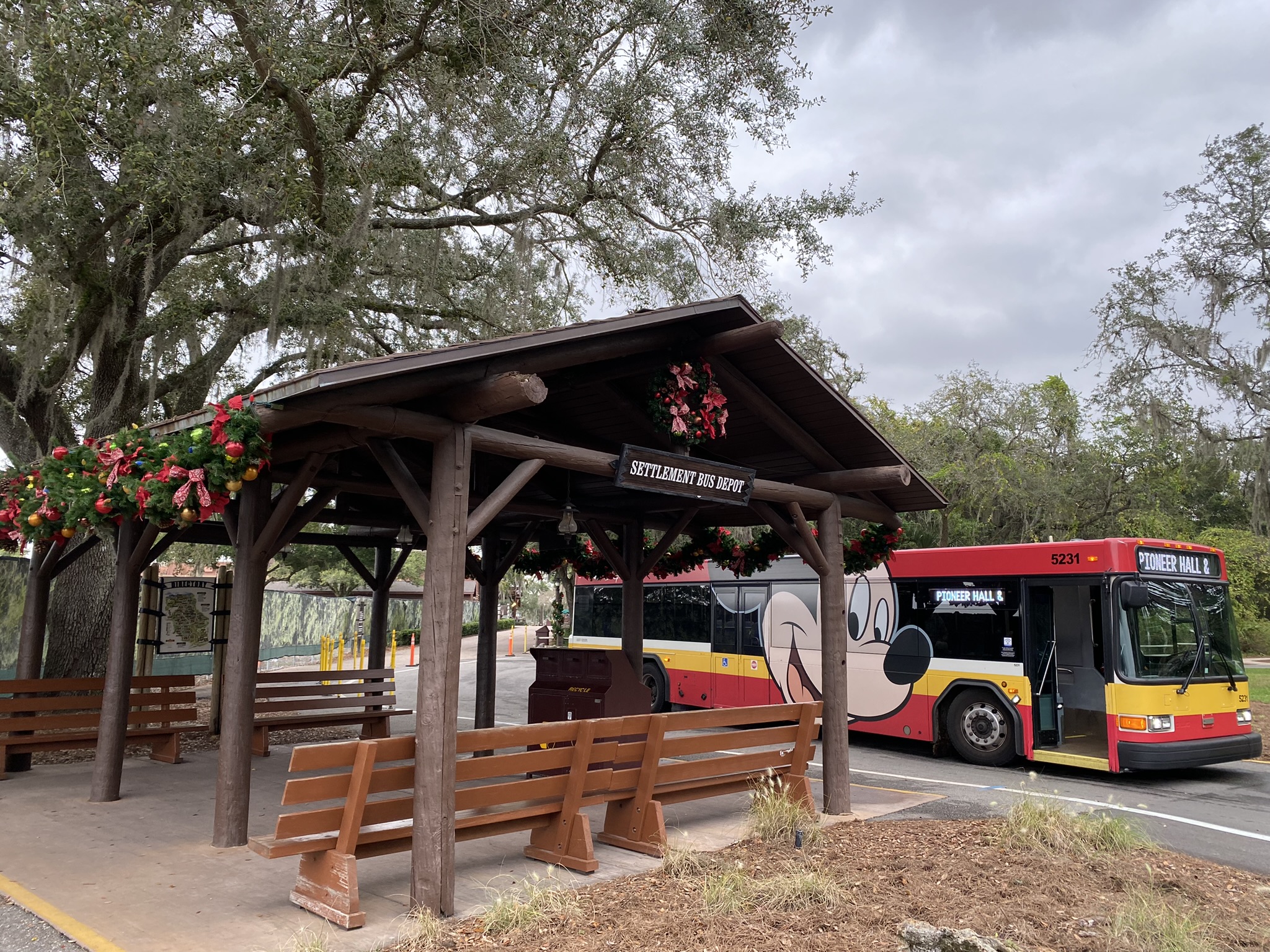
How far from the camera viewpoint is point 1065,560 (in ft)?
34.6

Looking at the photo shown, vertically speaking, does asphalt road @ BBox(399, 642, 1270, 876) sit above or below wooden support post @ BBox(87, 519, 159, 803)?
below

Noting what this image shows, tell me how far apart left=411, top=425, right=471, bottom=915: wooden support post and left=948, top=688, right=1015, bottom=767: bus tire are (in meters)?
8.05

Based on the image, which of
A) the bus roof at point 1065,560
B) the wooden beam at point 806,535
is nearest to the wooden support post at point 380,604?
the wooden beam at point 806,535

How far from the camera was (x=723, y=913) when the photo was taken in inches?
200

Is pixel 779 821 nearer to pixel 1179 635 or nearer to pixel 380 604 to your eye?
pixel 1179 635

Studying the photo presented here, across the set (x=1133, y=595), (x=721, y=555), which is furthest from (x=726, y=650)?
(x=1133, y=595)

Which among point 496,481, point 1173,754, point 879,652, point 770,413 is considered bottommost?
point 1173,754

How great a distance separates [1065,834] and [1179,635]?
16.7 feet

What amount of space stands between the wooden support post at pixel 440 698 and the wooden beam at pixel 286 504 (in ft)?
3.87

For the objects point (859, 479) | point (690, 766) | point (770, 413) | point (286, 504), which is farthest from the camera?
point (859, 479)

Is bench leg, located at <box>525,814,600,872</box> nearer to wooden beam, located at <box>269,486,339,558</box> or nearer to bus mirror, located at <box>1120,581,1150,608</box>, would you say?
wooden beam, located at <box>269,486,339,558</box>

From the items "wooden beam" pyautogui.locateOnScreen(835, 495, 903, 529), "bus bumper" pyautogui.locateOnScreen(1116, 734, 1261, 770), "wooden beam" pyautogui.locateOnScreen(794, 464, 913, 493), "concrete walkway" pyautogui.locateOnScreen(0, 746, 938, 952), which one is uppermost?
"wooden beam" pyautogui.locateOnScreen(794, 464, 913, 493)

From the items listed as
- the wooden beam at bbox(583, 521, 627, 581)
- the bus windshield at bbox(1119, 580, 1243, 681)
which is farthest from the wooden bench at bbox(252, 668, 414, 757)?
the bus windshield at bbox(1119, 580, 1243, 681)

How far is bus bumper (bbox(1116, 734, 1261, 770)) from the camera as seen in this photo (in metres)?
9.65
